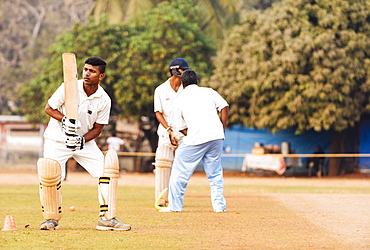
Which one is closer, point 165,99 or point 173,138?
point 173,138

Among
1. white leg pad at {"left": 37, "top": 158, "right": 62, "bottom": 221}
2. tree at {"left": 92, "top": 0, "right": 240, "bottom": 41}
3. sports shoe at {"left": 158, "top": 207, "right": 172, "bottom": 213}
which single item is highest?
tree at {"left": 92, "top": 0, "right": 240, "bottom": 41}

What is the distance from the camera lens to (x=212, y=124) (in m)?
9.24

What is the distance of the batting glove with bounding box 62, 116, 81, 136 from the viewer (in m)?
6.86

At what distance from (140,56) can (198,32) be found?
2.77m

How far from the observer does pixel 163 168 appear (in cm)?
1060

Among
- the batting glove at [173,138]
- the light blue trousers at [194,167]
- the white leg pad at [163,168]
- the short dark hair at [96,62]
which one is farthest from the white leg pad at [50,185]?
the white leg pad at [163,168]

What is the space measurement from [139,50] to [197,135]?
19.1 metres

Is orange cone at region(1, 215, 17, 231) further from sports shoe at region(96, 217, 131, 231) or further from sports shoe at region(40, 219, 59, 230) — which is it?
sports shoe at region(96, 217, 131, 231)

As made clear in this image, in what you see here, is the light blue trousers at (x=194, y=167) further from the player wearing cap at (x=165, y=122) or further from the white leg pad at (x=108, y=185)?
the white leg pad at (x=108, y=185)

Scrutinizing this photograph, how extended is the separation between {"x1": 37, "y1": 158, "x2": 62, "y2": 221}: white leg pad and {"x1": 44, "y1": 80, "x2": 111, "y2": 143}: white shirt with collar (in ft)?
1.15

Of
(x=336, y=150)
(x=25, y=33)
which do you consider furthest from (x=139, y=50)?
(x=25, y=33)

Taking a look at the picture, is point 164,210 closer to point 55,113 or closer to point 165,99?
point 165,99

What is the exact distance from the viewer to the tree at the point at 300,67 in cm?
2434

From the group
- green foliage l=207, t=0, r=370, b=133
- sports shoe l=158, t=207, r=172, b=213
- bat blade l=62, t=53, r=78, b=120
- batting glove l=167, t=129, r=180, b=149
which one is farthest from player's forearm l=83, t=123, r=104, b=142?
green foliage l=207, t=0, r=370, b=133
